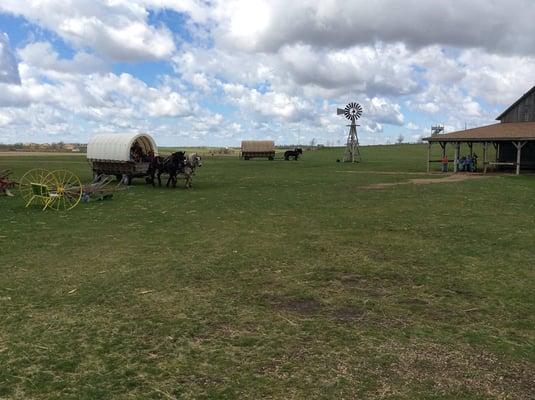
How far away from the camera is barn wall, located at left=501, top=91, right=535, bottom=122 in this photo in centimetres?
3675

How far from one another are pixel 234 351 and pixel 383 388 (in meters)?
1.55

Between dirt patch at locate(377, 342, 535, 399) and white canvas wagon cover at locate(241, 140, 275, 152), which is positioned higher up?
white canvas wagon cover at locate(241, 140, 275, 152)

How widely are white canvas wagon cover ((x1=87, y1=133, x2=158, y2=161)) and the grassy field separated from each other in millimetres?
10899

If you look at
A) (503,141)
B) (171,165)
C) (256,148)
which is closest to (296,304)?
(171,165)

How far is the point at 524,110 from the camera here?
3725 cm

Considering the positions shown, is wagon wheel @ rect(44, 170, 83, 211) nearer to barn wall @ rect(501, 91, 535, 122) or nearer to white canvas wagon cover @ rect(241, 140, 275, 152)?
barn wall @ rect(501, 91, 535, 122)

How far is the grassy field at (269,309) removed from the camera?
426 cm

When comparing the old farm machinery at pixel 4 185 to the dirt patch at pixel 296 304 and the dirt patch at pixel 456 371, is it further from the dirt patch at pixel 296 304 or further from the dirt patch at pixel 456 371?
the dirt patch at pixel 456 371

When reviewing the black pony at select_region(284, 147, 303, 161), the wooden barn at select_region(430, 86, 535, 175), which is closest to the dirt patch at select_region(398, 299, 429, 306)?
the wooden barn at select_region(430, 86, 535, 175)

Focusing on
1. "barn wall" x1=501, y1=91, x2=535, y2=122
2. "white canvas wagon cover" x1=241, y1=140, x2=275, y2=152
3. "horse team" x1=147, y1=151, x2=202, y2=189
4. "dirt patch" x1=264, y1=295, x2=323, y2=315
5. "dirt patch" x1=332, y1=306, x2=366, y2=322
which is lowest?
"dirt patch" x1=332, y1=306, x2=366, y2=322

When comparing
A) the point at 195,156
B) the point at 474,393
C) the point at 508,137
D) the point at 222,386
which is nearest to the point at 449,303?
the point at 474,393

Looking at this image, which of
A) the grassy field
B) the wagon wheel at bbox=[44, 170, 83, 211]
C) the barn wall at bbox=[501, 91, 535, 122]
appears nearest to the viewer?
the grassy field

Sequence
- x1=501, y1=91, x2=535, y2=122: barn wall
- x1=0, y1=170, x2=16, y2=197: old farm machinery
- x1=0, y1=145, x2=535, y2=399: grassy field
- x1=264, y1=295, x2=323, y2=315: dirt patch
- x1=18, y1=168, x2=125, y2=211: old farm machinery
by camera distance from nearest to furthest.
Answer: x1=0, y1=145, x2=535, y2=399: grassy field → x1=264, y1=295, x2=323, y2=315: dirt patch → x1=18, y1=168, x2=125, y2=211: old farm machinery → x1=0, y1=170, x2=16, y2=197: old farm machinery → x1=501, y1=91, x2=535, y2=122: barn wall

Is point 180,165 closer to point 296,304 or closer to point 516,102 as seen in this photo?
point 296,304
